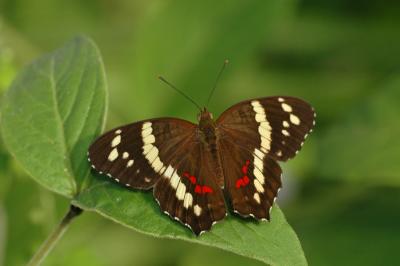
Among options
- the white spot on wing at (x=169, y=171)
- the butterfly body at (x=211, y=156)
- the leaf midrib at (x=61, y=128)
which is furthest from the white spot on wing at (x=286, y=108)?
the leaf midrib at (x=61, y=128)

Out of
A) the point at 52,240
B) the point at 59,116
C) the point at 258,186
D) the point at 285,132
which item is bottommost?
the point at 52,240

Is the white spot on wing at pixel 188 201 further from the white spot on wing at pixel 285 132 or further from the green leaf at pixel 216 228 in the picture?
the white spot on wing at pixel 285 132

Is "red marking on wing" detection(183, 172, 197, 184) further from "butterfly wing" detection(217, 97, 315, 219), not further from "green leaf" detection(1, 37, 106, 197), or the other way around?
"green leaf" detection(1, 37, 106, 197)

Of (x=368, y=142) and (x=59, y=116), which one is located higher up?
(x=368, y=142)

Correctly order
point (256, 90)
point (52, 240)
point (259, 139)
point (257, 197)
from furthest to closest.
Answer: point (256, 90) < point (259, 139) < point (257, 197) < point (52, 240)

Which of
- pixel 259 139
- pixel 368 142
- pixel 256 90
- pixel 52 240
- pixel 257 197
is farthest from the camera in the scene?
pixel 256 90

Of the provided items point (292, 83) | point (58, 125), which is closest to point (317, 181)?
point (292, 83)

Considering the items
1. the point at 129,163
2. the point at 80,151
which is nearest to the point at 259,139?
the point at 129,163

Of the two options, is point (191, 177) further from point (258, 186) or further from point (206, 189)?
point (258, 186)

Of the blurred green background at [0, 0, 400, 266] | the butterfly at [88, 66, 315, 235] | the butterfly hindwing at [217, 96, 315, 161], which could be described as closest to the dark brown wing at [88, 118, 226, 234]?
the butterfly at [88, 66, 315, 235]
